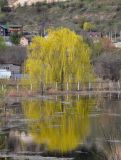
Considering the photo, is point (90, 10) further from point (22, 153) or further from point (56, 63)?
point (22, 153)

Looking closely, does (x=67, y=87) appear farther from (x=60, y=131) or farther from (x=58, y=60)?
(x=60, y=131)

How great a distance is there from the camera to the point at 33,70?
1747 inches

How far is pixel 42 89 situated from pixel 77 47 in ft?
19.3

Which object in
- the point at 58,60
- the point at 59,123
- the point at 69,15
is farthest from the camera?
the point at 69,15

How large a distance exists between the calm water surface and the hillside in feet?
267

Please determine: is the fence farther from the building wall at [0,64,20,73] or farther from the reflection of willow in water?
the building wall at [0,64,20,73]

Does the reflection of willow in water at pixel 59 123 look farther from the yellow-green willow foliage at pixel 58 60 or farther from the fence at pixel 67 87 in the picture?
the yellow-green willow foliage at pixel 58 60

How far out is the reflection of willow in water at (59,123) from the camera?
19.1 m

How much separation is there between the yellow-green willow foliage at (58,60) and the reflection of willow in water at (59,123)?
10.1 m

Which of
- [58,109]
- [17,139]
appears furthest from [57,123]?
[58,109]

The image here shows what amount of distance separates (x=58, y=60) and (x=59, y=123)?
74.7ft

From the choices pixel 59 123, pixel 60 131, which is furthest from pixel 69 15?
pixel 60 131

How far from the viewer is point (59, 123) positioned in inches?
934

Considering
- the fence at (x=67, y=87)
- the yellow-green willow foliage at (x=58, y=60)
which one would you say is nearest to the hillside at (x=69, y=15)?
the fence at (x=67, y=87)
